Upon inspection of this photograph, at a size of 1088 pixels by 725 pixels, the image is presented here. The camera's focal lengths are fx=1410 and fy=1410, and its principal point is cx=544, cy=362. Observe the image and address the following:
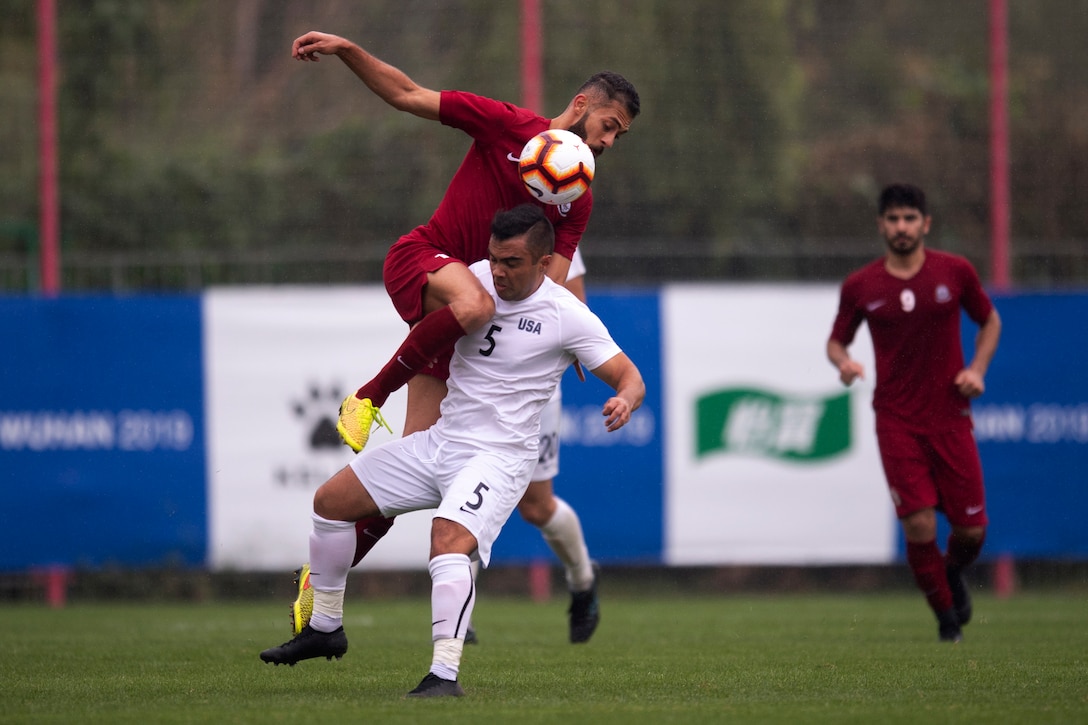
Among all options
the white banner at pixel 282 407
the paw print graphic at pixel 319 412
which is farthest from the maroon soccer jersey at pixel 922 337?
the paw print graphic at pixel 319 412

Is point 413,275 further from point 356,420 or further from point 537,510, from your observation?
point 537,510

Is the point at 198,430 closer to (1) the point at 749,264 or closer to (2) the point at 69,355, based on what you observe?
(2) the point at 69,355

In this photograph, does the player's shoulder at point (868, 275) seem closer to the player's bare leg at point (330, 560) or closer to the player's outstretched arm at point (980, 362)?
the player's outstretched arm at point (980, 362)

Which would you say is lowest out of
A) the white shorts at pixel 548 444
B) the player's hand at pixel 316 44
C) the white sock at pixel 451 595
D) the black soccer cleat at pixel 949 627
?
the black soccer cleat at pixel 949 627

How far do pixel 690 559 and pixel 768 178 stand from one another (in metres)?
3.49

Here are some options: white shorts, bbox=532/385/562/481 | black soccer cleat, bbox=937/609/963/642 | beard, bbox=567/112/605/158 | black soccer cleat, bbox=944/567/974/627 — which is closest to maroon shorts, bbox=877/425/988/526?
black soccer cleat, bbox=944/567/974/627

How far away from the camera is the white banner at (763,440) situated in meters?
11.3

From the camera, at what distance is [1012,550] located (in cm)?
1157

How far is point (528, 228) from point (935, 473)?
362cm

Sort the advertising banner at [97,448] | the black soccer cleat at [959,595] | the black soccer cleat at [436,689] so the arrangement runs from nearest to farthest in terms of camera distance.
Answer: the black soccer cleat at [436,689], the black soccer cleat at [959,595], the advertising banner at [97,448]

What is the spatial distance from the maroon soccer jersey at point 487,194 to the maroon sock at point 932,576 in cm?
291

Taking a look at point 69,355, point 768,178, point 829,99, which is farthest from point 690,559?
point 69,355

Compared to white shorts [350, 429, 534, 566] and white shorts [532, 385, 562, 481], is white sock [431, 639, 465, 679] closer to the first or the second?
white shorts [350, 429, 534, 566]

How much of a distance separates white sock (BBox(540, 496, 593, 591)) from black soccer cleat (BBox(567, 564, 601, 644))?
5 centimetres
